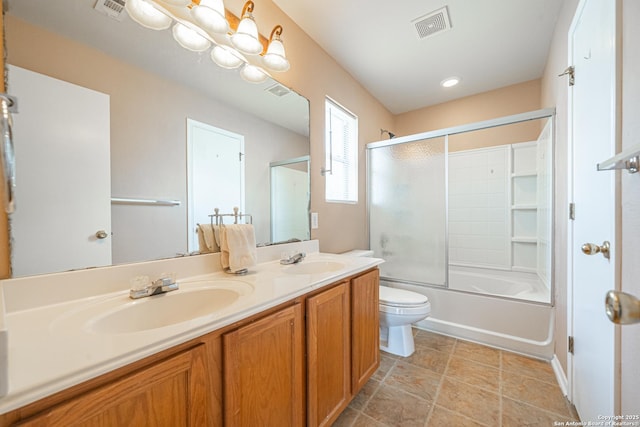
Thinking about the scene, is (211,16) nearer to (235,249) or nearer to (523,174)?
(235,249)

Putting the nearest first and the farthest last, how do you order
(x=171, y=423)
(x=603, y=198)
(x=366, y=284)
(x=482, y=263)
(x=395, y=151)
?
(x=171, y=423)
(x=603, y=198)
(x=366, y=284)
(x=395, y=151)
(x=482, y=263)

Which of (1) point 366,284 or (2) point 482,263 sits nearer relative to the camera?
(1) point 366,284

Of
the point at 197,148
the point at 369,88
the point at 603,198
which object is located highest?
the point at 369,88

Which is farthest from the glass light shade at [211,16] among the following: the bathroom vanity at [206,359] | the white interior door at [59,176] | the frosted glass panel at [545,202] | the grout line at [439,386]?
the frosted glass panel at [545,202]

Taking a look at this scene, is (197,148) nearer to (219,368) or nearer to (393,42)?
(219,368)

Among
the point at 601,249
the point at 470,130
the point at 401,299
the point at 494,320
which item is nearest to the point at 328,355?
the point at 401,299

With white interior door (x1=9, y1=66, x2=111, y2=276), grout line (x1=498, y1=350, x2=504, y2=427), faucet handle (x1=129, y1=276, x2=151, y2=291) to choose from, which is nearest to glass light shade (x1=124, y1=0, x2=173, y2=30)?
white interior door (x1=9, y1=66, x2=111, y2=276)

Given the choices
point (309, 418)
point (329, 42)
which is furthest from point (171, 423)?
point (329, 42)

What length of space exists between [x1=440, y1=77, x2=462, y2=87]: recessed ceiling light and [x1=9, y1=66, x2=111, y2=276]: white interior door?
112 inches

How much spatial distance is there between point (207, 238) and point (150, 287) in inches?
14.0

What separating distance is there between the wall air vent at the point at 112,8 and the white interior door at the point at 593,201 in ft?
6.00

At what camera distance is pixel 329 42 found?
200 cm

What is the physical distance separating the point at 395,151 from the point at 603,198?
179 cm

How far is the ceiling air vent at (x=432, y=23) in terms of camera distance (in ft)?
5.67
